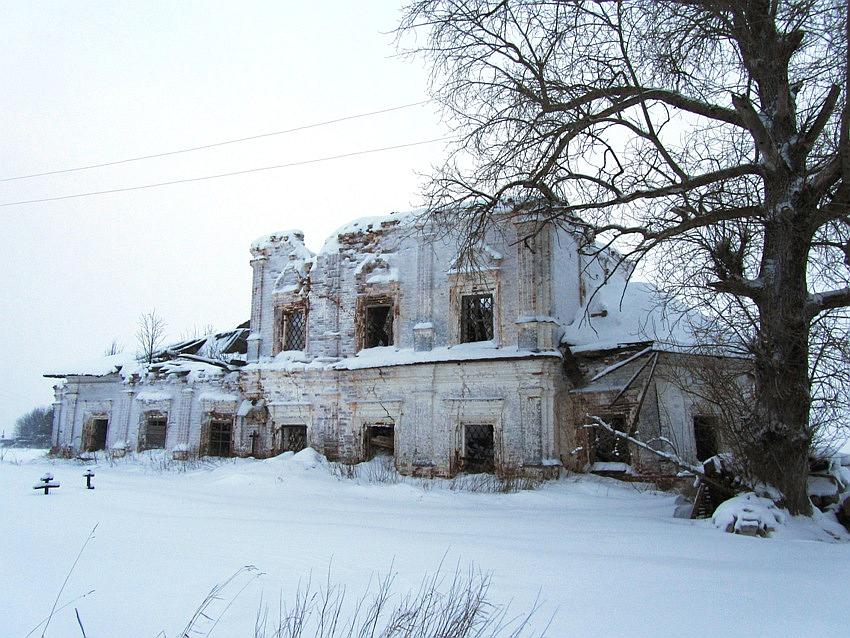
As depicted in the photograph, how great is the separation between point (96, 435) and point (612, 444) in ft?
57.9

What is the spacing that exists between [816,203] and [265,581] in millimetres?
7517

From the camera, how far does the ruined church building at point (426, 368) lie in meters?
15.4

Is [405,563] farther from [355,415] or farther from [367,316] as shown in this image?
[367,316]

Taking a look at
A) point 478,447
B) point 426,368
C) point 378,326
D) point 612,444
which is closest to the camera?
point 612,444

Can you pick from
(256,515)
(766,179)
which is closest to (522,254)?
(766,179)

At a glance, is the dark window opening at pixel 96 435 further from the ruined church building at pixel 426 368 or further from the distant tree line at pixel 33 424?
the distant tree line at pixel 33 424

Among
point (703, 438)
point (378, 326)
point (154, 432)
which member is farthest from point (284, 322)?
point (703, 438)

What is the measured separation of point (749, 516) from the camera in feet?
23.8

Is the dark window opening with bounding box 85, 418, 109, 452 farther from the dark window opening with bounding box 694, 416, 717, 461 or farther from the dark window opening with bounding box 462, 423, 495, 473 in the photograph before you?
the dark window opening with bounding box 694, 416, 717, 461

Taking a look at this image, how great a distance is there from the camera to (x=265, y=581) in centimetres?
404

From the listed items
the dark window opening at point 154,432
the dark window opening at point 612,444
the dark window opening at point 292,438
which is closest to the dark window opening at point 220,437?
the dark window opening at point 292,438

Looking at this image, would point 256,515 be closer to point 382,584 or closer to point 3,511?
point 3,511

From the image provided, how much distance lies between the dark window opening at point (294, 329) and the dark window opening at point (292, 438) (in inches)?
95.0

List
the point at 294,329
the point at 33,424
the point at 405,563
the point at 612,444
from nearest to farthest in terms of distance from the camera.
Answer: the point at 405,563 → the point at 612,444 → the point at 294,329 → the point at 33,424
